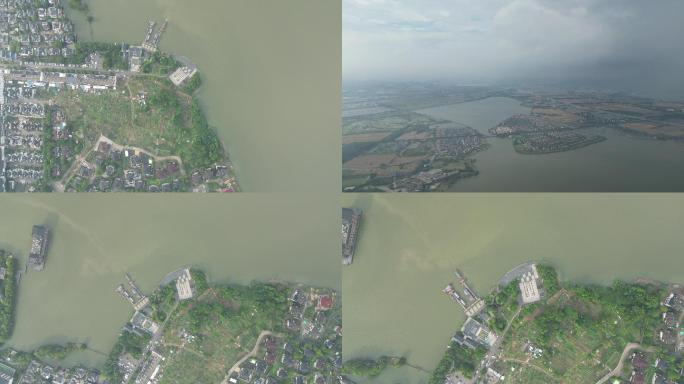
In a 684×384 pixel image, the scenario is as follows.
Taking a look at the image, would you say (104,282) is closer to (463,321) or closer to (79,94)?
(79,94)

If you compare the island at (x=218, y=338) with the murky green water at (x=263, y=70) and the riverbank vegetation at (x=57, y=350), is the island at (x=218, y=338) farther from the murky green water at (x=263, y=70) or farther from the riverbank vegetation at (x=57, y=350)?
the murky green water at (x=263, y=70)

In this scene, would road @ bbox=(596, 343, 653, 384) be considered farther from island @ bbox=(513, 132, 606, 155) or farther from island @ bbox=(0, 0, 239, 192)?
island @ bbox=(0, 0, 239, 192)

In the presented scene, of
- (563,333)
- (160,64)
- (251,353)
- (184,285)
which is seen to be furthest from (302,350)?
(160,64)

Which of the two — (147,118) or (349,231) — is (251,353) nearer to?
(349,231)

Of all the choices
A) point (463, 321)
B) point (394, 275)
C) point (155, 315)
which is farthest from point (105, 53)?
point (463, 321)

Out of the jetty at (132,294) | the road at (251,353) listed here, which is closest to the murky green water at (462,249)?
the road at (251,353)
